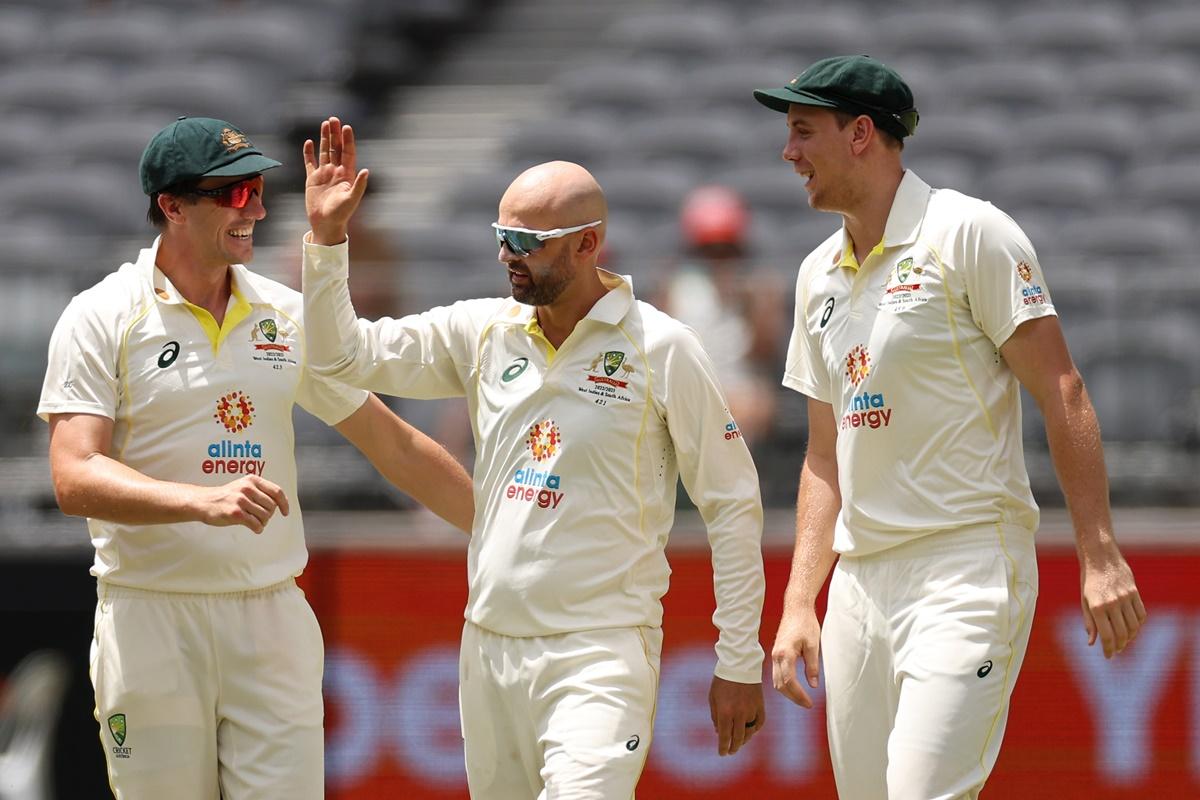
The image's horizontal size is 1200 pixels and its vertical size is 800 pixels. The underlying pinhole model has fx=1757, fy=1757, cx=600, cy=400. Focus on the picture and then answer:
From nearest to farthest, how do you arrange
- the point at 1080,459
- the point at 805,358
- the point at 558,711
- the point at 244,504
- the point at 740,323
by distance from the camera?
1. the point at 244,504
2. the point at 1080,459
3. the point at 558,711
4. the point at 805,358
5. the point at 740,323

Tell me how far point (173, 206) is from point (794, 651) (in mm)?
2114

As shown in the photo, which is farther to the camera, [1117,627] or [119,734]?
[119,734]

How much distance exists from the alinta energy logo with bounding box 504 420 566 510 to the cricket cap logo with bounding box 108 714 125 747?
1228mm

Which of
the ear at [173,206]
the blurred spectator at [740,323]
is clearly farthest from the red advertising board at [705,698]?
the ear at [173,206]

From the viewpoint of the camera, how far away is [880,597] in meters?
4.62

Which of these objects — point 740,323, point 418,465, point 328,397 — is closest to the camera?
point 328,397

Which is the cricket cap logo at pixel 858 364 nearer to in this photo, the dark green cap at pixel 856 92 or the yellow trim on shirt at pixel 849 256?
the yellow trim on shirt at pixel 849 256

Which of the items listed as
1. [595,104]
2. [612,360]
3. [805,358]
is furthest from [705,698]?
[595,104]

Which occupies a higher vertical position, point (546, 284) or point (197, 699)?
point (546, 284)

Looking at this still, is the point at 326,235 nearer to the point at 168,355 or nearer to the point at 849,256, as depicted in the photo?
the point at 168,355

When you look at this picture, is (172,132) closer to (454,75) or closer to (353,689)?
(353,689)

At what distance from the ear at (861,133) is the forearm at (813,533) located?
Answer: 2.92 feet

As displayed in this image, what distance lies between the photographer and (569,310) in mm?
4809

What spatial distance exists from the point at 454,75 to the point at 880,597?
398 inches
